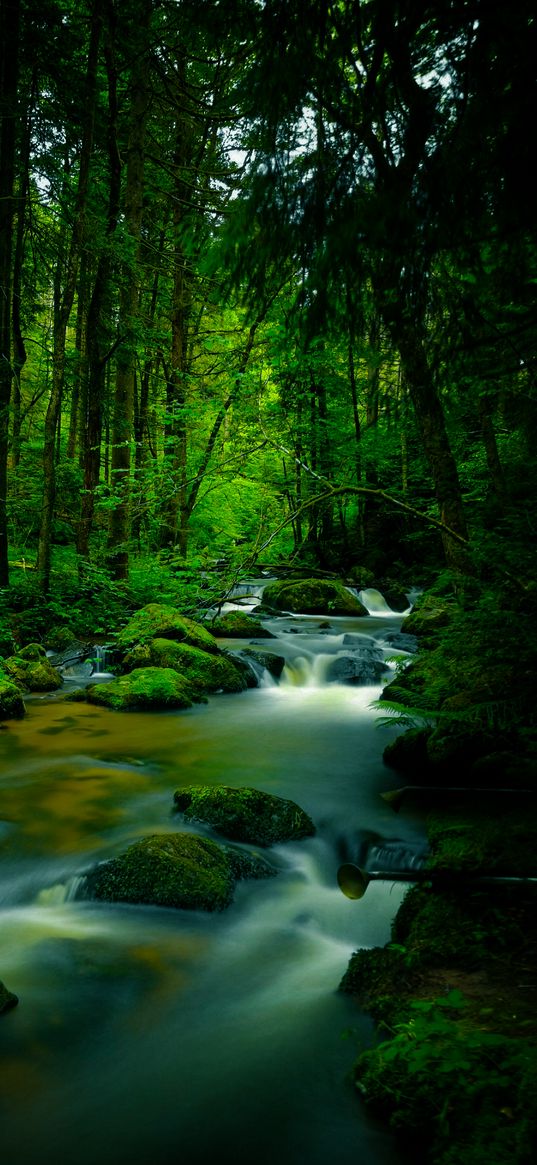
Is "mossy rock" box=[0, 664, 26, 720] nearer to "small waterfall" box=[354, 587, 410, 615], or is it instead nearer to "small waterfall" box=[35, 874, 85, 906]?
"small waterfall" box=[35, 874, 85, 906]

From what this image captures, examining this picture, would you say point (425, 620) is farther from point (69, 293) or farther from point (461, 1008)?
point (461, 1008)

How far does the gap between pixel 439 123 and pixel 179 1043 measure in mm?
4386

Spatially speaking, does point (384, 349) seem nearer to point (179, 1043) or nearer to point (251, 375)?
point (179, 1043)

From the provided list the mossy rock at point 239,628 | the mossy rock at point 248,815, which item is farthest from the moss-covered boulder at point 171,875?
the mossy rock at point 239,628

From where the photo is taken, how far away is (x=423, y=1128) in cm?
236

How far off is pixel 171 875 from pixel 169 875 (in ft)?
0.05

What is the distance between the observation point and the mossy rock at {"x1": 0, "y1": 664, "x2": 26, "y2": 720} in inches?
328

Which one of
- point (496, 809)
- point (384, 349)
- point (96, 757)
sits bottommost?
point (96, 757)

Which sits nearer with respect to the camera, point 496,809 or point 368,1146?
point 368,1146

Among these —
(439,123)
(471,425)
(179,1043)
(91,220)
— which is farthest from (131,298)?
(179,1043)

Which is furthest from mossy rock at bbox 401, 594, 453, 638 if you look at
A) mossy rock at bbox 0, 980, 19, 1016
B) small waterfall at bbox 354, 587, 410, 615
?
mossy rock at bbox 0, 980, 19, 1016

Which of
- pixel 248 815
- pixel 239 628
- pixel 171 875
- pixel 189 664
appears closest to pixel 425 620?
pixel 239 628

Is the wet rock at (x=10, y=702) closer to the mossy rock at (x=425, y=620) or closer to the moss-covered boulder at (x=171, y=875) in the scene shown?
the moss-covered boulder at (x=171, y=875)

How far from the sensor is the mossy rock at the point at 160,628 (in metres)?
5.79
